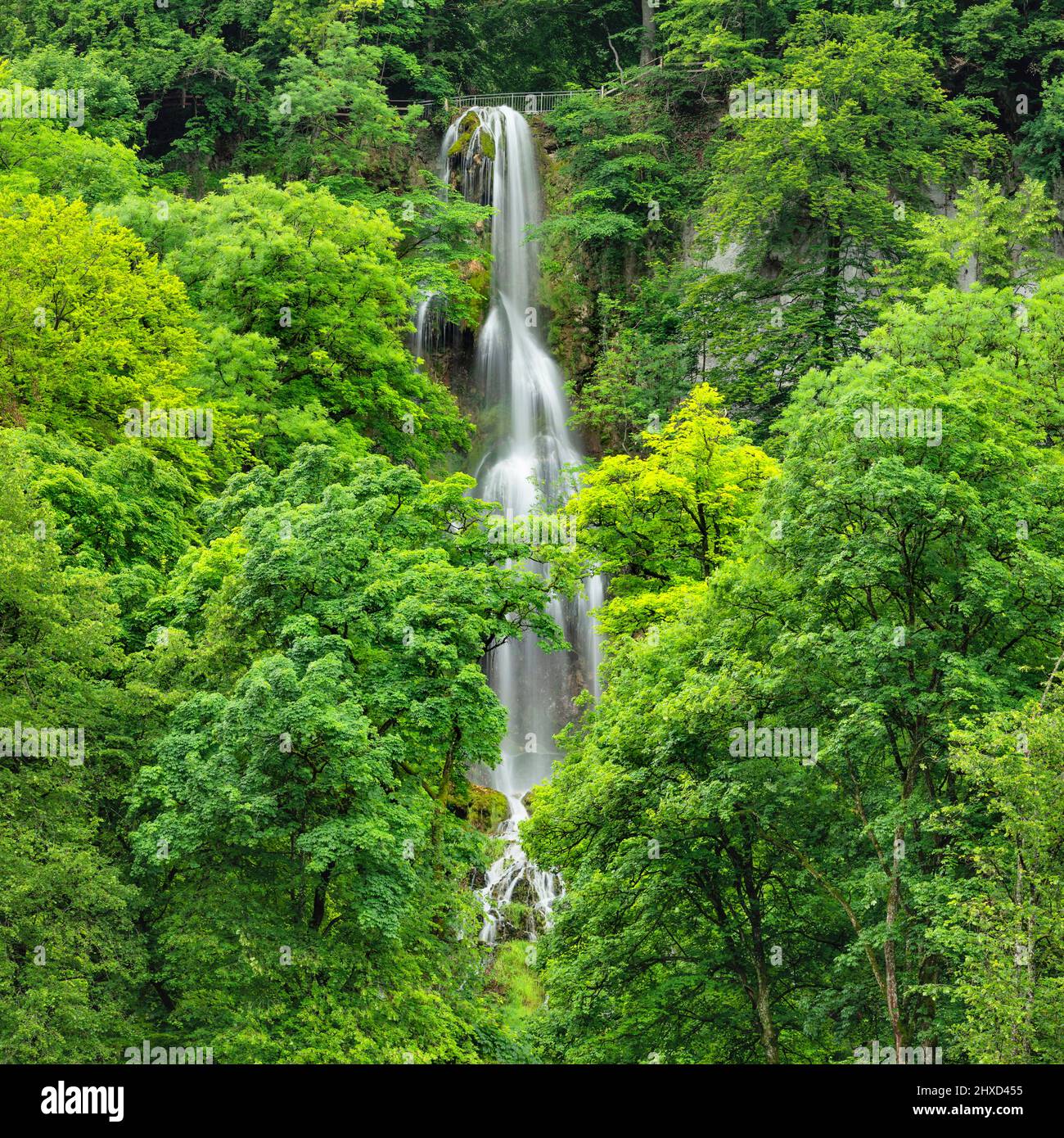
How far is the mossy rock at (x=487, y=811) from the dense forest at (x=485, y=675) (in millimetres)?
150

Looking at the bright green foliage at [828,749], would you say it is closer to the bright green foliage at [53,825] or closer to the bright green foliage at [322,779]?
the bright green foliage at [322,779]

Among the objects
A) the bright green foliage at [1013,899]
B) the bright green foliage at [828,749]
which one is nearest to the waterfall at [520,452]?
the bright green foliage at [828,749]

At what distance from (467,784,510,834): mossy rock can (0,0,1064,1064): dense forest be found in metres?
0.15

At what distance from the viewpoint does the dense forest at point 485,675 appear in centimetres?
2131

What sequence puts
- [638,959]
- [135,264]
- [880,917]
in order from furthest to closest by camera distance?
1. [135,264]
2. [638,959]
3. [880,917]

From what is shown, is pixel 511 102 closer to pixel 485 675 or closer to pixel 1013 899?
pixel 485 675

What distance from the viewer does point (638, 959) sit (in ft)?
85.9

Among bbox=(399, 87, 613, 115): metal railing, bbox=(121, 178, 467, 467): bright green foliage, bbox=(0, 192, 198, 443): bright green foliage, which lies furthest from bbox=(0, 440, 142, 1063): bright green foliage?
bbox=(399, 87, 613, 115): metal railing

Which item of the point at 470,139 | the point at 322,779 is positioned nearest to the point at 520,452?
the point at 470,139

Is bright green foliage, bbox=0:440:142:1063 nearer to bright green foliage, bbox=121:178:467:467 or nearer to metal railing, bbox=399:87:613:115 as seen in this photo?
bright green foliage, bbox=121:178:467:467
